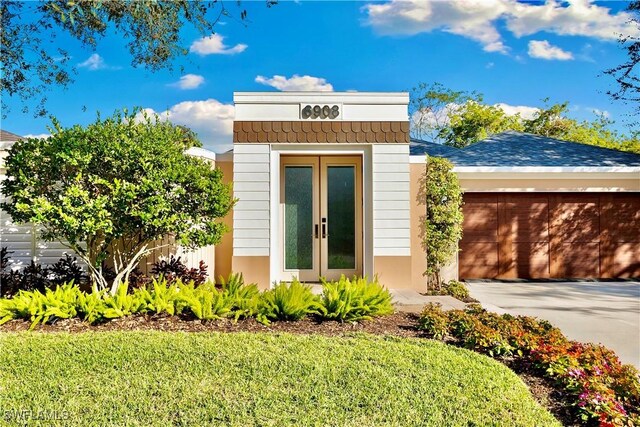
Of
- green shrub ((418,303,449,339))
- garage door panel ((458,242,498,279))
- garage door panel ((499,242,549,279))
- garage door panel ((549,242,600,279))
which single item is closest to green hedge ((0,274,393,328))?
green shrub ((418,303,449,339))

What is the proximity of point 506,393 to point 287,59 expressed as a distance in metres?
10.8

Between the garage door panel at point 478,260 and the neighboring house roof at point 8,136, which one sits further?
the neighboring house roof at point 8,136

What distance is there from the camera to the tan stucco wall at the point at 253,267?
750 cm

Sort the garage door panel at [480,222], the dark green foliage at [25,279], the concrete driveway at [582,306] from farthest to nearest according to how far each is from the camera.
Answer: the garage door panel at [480,222] < the dark green foliage at [25,279] < the concrete driveway at [582,306]

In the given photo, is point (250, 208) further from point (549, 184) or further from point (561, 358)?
point (549, 184)

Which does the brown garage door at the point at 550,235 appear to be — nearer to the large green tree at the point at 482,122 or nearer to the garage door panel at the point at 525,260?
the garage door panel at the point at 525,260

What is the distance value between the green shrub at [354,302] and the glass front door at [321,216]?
287cm

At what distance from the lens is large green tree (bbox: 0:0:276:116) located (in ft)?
23.6

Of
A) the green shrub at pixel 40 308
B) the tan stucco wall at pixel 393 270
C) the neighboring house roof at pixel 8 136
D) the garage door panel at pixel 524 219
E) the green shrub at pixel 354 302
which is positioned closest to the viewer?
the green shrub at pixel 40 308

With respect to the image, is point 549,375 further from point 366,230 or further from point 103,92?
point 103,92

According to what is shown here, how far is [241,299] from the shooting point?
505cm

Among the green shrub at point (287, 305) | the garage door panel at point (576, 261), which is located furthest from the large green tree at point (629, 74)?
the green shrub at point (287, 305)

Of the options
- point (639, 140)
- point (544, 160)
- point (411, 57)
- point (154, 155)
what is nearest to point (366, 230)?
point (154, 155)

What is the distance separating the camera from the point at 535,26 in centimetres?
1203
